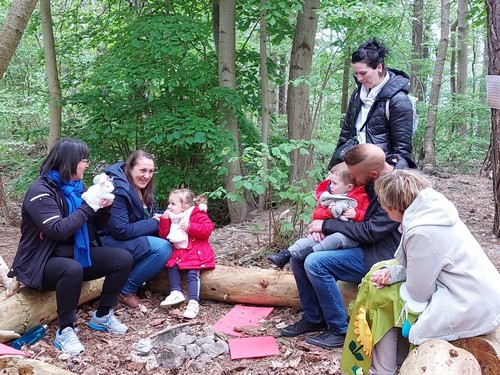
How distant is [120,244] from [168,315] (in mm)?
711

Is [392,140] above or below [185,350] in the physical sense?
above

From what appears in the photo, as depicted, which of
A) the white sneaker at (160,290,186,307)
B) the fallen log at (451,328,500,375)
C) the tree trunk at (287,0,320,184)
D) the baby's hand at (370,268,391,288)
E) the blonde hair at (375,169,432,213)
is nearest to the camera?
the fallen log at (451,328,500,375)

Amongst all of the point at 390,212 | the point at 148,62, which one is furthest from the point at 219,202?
the point at 390,212

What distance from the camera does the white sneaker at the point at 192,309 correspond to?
12.7 ft

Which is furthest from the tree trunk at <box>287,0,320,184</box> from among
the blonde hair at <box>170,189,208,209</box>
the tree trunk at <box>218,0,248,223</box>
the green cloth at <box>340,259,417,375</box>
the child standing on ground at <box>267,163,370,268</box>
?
the green cloth at <box>340,259,417,375</box>

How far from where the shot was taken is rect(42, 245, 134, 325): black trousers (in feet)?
10.9

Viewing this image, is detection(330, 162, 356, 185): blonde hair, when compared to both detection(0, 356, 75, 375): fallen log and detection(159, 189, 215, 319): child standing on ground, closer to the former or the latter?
detection(159, 189, 215, 319): child standing on ground

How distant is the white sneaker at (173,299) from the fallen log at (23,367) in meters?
1.55

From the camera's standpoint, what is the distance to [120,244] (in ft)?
13.1

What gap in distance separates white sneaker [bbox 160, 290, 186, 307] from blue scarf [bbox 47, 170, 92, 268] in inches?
29.6

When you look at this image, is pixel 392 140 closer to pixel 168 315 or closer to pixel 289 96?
pixel 168 315

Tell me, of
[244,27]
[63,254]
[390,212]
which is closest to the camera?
[390,212]

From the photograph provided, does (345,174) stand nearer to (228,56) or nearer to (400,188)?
(400,188)

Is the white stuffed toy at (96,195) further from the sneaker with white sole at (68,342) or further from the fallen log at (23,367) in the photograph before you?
the fallen log at (23,367)
